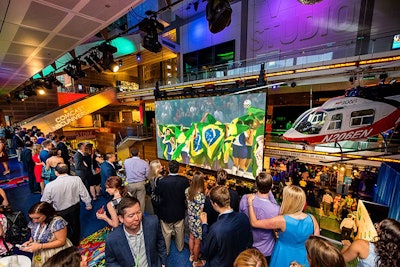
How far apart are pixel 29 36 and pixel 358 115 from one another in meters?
7.64

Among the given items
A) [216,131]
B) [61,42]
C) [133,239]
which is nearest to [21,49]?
[61,42]

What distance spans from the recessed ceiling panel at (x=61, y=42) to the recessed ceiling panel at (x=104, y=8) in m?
1.30

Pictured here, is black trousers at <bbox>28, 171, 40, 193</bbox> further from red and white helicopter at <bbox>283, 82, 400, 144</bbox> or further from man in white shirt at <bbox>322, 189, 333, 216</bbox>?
man in white shirt at <bbox>322, 189, 333, 216</bbox>

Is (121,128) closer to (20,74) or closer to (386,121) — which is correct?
(20,74)

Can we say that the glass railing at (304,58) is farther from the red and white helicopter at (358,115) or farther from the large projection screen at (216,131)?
the large projection screen at (216,131)

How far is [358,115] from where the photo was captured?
437 centimetres

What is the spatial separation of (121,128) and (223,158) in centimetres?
1137

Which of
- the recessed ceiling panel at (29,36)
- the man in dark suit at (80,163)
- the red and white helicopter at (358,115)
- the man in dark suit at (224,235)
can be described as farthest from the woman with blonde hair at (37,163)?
the red and white helicopter at (358,115)

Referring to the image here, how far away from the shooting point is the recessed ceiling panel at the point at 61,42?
351 centimetres

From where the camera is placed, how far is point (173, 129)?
6891mm

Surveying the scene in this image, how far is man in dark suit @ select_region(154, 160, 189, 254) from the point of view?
2516 millimetres

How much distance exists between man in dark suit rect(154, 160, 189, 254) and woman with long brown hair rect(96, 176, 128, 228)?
560 mm

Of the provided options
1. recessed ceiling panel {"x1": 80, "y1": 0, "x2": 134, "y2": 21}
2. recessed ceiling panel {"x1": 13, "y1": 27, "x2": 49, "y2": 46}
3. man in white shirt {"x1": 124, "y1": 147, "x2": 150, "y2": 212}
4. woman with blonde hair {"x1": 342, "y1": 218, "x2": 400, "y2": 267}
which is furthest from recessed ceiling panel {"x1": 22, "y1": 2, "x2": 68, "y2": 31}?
woman with blonde hair {"x1": 342, "y1": 218, "x2": 400, "y2": 267}

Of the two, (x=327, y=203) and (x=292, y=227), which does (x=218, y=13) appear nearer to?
(x=292, y=227)
